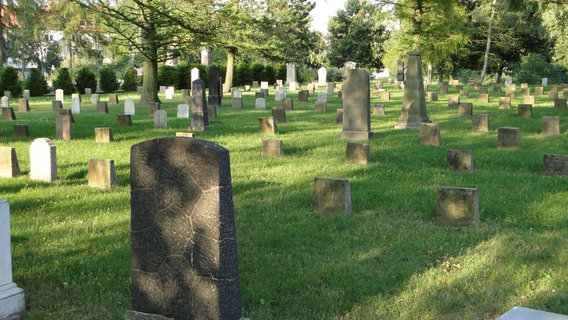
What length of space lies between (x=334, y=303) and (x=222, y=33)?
63.6 ft

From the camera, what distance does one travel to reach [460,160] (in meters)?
10.8

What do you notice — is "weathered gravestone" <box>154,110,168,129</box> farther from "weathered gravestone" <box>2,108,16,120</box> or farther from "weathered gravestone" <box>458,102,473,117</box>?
"weathered gravestone" <box>458,102,473,117</box>

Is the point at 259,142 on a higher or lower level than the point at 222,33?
lower

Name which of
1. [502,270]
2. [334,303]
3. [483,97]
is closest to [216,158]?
[334,303]

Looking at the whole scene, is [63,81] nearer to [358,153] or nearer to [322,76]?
[322,76]

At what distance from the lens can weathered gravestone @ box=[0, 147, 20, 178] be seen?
1056 cm

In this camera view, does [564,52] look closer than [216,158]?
No

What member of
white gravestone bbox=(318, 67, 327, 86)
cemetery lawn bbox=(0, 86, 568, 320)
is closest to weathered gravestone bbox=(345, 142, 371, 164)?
cemetery lawn bbox=(0, 86, 568, 320)

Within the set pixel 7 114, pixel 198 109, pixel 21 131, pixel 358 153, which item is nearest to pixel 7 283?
pixel 358 153

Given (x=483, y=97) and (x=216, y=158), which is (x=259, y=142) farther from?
(x=483, y=97)

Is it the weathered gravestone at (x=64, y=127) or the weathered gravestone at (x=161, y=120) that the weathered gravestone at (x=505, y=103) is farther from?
the weathered gravestone at (x=64, y=127)

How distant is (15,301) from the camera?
5.04 m

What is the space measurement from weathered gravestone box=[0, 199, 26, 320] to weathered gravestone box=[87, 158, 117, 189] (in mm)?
4497

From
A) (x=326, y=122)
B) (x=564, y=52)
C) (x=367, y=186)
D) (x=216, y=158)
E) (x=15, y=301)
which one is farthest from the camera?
(x=564, y=52)
